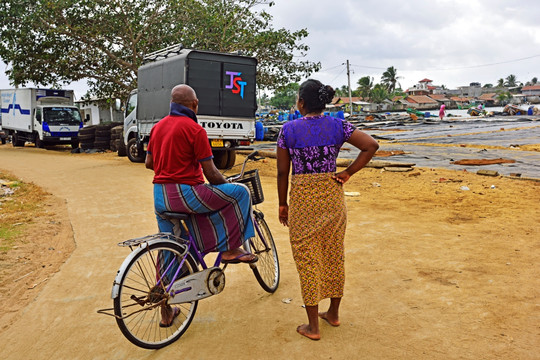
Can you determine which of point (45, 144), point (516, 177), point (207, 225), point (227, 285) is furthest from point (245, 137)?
point (45, 144)

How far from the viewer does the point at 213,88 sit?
12.3m

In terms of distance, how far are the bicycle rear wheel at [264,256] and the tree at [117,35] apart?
57.8 ft

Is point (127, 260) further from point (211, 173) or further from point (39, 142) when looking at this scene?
point (39, 142)

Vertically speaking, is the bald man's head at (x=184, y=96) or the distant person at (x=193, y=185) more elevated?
the bald man's head at (x=184, y=96)

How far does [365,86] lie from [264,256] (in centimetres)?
9450

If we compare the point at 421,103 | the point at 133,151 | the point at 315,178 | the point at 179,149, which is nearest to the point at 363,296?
the point at 315,178

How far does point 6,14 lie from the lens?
69.9 ft

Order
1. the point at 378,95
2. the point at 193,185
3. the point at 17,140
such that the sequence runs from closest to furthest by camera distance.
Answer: the point at 193,185
the point at 17,140
the point at 378,95

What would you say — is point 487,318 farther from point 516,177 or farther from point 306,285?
point 516,177

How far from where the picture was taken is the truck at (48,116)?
24.5 metres

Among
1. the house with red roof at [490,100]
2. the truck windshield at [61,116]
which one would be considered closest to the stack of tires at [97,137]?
the truck windshield at [61,116]

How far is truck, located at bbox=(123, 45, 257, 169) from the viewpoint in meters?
12.1

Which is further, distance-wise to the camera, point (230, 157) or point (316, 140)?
point (230, 157)

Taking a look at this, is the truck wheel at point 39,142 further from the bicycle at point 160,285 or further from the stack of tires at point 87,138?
the bicycle at point 160,285
